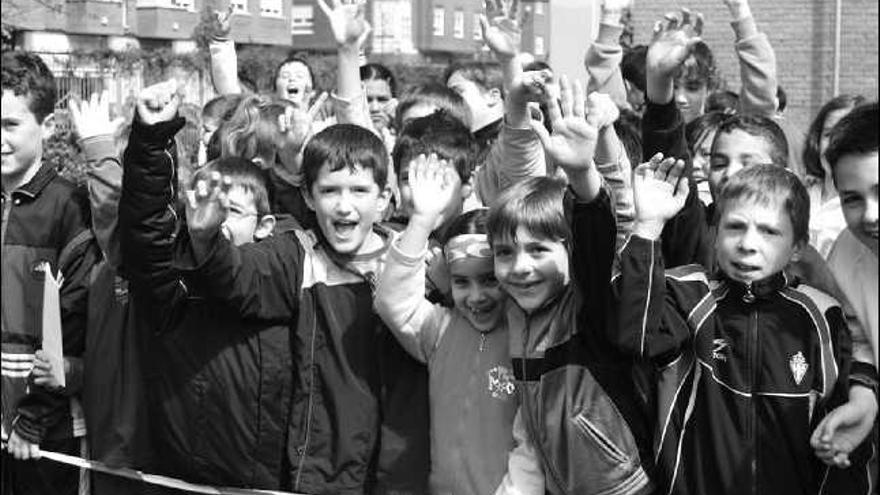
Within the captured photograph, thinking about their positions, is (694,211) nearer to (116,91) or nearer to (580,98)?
(580,98)

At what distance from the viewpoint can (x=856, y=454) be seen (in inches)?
119

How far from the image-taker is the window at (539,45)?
6586 millimetres

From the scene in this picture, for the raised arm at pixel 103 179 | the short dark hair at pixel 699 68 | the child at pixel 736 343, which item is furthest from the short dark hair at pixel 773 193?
the short dark hair at pixel 699 68

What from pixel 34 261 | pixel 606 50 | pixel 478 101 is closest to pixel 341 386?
pixel 34 261

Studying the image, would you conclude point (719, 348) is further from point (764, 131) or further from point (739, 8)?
point (739, 8)

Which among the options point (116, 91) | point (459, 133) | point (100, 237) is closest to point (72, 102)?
point (100, 237)

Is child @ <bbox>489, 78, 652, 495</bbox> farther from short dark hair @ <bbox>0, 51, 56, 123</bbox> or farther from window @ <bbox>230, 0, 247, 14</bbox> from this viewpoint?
window @ <bbox>230, 0, 247, 14</bbox>

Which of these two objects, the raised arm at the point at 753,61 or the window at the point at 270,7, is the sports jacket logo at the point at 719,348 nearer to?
the raised arm at the point at 753,61

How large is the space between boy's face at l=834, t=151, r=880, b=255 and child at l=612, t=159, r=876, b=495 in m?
0.54

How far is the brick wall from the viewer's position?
11.8ft

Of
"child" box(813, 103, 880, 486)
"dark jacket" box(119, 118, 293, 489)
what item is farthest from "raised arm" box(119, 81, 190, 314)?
"child" box(813, 103, 880, 486)

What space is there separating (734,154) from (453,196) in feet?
3.25

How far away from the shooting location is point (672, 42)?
382 centimetres

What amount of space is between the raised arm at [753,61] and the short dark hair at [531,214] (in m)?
1.43
